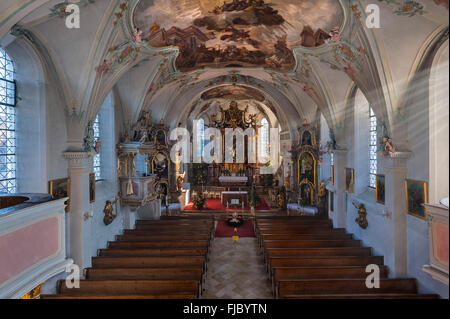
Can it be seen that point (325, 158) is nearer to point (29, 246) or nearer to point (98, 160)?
point (98, 160)

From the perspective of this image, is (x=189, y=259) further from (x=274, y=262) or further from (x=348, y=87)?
(x=348, y=87)

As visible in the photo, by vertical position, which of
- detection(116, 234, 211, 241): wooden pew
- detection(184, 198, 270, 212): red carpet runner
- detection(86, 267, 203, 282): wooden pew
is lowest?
detection(184, 198, 270, 212): red carpet runner

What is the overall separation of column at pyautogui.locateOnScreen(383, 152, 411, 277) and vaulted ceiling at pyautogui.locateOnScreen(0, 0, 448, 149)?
1.24 metres

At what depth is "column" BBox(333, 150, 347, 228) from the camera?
41.7 feet

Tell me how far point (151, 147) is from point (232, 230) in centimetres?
709

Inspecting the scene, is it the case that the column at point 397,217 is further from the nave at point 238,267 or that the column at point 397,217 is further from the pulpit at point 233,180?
the pulpit at point 233,180

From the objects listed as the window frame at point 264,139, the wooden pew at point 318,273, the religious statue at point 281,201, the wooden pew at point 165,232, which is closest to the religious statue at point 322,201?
the religious statue at point 281,201

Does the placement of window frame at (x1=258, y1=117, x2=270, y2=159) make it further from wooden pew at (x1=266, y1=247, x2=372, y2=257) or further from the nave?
wooden pew at (x1=266, y1=247, x2=372, y2=257)

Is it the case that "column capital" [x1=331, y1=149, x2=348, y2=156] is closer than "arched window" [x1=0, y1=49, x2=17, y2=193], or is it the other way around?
"arched window" [x1=0, y1=49, x2=17, y2=193]

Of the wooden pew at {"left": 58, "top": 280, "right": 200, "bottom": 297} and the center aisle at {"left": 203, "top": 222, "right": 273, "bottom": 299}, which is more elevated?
the wooden pew at {"left": 58, "top": 280, "right": 200, "bottom": 297}

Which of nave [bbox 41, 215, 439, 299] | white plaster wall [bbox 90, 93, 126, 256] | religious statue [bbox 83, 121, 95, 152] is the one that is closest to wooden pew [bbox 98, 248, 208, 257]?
nave [bbox 41, 215, 439, 299]

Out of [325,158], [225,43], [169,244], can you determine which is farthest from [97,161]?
[325,158]

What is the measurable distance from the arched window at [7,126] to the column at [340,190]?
530 inches
